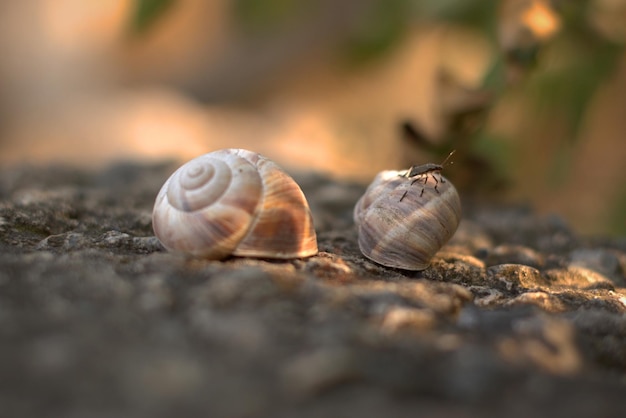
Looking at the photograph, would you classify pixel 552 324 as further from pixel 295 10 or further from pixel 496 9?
pixel 295 10

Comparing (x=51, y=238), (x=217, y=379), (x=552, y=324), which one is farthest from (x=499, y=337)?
(x=51, y=238)

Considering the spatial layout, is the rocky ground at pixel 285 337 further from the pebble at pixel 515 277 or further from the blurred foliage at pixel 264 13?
the blurred foliage at pixel 264 13

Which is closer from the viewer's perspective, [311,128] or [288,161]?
[288,161]

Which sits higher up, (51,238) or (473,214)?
(51,238)

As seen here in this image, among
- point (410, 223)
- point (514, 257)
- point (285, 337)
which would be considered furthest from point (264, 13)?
point (285, 337)

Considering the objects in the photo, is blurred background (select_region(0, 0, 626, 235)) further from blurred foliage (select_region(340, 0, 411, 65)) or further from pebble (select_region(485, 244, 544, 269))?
pebble (select_region(485, 244, 544, 269))

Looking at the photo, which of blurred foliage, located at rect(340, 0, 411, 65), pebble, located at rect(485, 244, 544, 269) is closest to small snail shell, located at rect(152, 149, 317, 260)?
pebble, located at rect(485, 244, 544, 269)

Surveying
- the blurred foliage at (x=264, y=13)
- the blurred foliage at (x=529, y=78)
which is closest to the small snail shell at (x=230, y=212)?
the blurred foliage at (x=529, y=78)
